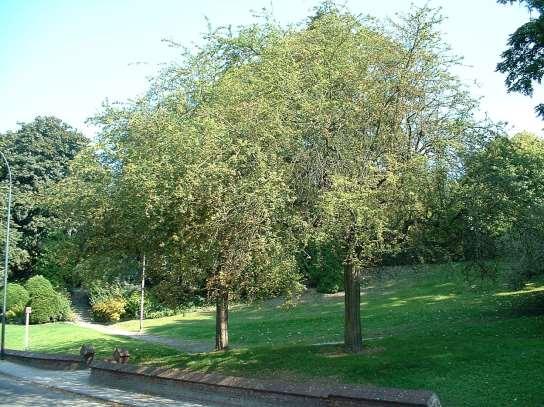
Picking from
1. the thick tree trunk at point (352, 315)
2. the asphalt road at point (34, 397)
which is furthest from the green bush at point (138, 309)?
the thick tree trunk at point (352, 315)

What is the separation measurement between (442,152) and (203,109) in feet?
21.2

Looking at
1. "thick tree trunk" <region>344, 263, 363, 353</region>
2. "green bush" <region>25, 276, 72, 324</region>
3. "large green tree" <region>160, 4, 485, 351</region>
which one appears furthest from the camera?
"green bush" <region>25, 276, 72, 324</region>

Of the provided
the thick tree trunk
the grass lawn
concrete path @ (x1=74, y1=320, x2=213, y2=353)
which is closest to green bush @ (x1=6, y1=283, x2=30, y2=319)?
concrete path @ (x1=74, y1=320, x2=213, y2=353)

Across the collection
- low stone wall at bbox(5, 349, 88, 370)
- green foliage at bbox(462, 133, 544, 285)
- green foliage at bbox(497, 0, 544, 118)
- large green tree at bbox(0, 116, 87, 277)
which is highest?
large green tree at bbox(0, 116, 87, 277)

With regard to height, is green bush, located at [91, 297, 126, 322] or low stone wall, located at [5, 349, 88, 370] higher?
green bush, located at [91, 297, 126, 322]

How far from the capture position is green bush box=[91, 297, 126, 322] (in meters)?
41.9

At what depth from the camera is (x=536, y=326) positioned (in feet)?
52.6

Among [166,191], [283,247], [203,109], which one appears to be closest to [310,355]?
[283,247]

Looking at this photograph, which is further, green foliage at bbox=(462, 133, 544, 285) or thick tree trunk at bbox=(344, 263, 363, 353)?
thick tree trunk at bbox=(344, 263, 363, 353)

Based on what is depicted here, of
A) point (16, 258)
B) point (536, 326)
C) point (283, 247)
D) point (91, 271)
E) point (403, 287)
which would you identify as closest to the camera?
point (283, 247)

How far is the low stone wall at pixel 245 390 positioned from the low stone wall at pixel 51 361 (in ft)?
14.7

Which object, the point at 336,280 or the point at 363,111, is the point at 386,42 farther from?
the point at 336,280

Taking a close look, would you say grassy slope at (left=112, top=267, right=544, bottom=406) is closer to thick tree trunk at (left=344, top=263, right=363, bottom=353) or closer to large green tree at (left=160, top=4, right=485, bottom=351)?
thick tree trunk at (left=344, top=263, right=363, bottom=353)

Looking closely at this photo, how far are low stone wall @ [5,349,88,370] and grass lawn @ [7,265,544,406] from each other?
2195 millimetres
